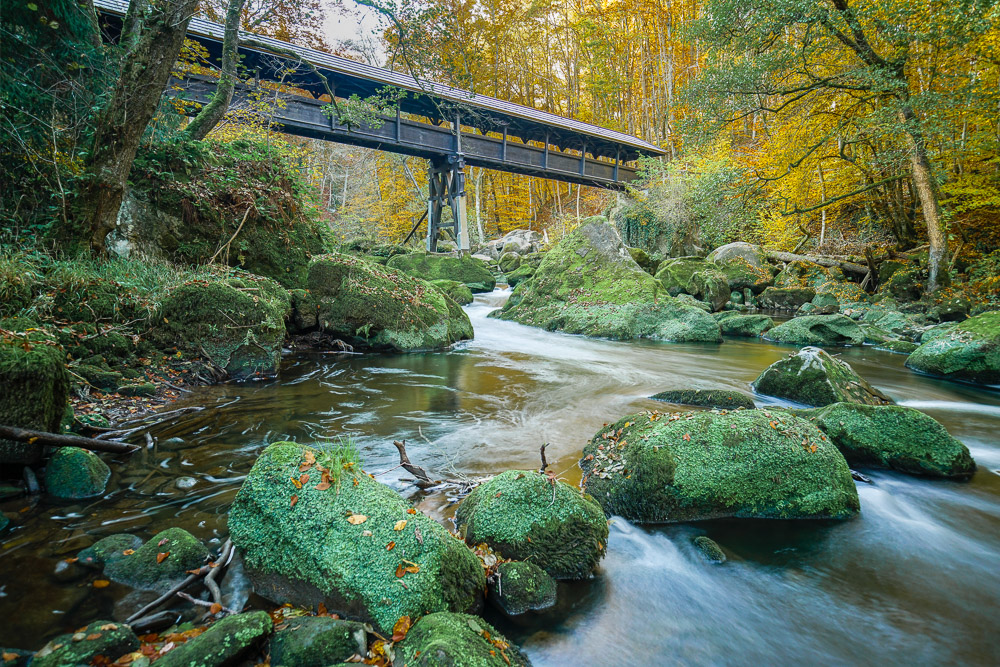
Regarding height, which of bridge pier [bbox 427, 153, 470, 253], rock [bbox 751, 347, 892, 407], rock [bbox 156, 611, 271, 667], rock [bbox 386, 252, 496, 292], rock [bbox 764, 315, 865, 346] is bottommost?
rock [bbox 156, 611, 271, 667]

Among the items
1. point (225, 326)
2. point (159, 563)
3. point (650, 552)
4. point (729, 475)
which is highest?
point (225, 326)

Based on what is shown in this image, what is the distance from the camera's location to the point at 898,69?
9172 mm

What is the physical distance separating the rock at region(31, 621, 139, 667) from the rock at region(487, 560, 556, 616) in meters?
1.38

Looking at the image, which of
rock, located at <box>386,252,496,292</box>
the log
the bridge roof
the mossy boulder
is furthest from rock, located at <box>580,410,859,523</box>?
rock, located at <box>386,252,496,292</box>

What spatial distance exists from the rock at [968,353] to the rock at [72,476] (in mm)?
9703

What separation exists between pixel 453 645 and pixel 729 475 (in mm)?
2098

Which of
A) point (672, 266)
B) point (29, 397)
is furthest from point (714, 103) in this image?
point (29, 397)

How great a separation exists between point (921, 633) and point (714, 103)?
1090cm

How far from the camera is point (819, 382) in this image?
4785 millimetres

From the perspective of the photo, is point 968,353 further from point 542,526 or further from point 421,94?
point 421,94

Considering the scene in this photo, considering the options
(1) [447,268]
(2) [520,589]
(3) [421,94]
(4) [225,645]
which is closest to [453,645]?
(2) [520,589]

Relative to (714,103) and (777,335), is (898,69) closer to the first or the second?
(714,103)

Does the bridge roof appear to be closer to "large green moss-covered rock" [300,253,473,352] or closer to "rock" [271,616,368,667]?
"large green moss-covered rock" [300,253,473,352]

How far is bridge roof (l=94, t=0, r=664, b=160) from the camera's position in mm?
10609
